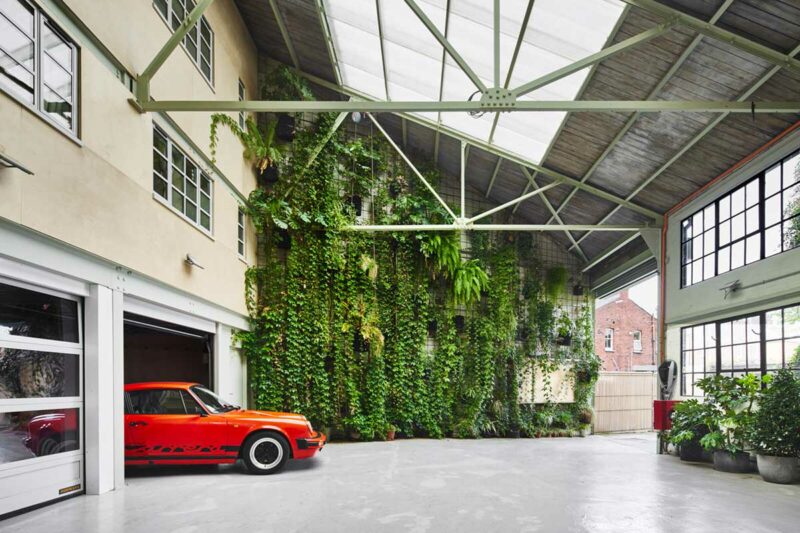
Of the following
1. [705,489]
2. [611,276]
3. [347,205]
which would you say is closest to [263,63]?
[347,205]

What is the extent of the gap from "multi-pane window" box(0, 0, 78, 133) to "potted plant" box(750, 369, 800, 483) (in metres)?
9.46

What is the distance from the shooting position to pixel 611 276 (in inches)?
556

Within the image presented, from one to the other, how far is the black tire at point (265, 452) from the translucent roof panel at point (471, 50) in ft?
20.4

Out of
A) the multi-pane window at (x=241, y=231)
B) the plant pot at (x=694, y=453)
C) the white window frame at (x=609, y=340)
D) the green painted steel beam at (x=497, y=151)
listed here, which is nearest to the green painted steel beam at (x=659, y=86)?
the green painted steel beam at (x=497, y=151)

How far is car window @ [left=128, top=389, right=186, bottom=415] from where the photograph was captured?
7.56 m

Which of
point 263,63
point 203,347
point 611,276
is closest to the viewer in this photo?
point 203,347

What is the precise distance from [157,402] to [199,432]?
0.72 metres

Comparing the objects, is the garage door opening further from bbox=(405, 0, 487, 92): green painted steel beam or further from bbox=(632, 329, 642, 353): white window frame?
bbox=(632, 329, 642, 353): white window frame

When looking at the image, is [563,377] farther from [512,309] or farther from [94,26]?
[94,26]

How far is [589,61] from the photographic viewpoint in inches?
261

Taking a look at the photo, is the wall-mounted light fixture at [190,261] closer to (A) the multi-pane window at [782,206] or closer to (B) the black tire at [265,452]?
(B) the black tire at [265,452]

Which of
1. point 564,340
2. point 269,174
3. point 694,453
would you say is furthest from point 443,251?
point 694,453

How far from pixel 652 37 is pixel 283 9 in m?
6.93

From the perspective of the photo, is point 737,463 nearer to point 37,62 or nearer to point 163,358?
point 37,62
